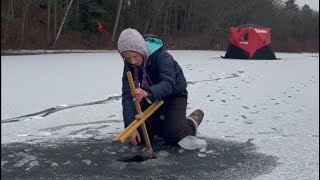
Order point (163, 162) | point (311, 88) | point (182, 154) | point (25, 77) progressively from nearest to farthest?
point (163, 162) < point (182, 154) < point (311, 88) < point (25, 77)

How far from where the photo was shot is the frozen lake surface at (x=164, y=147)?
242cm

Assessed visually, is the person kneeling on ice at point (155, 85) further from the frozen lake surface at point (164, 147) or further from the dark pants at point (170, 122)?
the frozen lake surface at point (164, 147)

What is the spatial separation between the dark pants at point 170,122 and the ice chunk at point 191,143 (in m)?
0.04

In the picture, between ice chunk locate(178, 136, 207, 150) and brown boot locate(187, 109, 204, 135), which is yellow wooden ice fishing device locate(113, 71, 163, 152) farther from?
brown boot locate(187, 109, 204, 135)

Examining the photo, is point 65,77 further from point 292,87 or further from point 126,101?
point 126,101

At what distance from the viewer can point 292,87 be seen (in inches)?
243

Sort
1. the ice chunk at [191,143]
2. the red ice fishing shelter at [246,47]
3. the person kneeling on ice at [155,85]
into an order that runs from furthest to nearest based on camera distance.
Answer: the red ice fishing shelter at [246,47] → the ice chunk at [191,143] → the person kneeling on ice at [155,85]

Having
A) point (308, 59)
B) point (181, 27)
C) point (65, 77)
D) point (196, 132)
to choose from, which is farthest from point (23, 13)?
point (196, 132)

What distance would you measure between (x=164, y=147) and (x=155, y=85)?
393 millimetres

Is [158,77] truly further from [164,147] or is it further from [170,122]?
[164,147]

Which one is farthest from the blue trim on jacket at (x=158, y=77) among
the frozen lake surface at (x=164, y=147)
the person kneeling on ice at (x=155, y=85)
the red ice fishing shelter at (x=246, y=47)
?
the red ice fishing shelter at (x=246, y=47)

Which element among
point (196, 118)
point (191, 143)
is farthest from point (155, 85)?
point (196, 118)

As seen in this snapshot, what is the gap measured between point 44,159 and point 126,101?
58 cm

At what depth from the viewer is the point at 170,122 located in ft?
9.61
